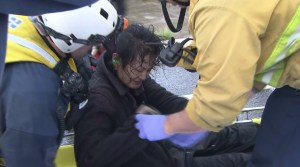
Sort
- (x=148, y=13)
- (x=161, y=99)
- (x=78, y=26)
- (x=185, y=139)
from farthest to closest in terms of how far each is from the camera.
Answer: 1. (x=148, y=13)
2. (x=161, y=99)
3. (x=185, y=139)
4. (x=78, y=26)

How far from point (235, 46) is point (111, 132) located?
81 cm

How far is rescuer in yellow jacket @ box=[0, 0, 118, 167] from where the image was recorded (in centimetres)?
150

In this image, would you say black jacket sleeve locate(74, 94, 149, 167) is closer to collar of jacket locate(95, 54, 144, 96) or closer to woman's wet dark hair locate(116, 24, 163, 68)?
collar of jacket locate(95, 54, 144, 96)

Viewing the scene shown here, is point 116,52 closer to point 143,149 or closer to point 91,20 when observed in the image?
point 91,20

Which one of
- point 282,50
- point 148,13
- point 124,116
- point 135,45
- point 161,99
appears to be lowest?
point 148,13

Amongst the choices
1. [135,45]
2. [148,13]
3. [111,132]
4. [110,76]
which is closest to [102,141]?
[111,132]

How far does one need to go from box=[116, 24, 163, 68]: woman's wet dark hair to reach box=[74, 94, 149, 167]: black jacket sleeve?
247mm

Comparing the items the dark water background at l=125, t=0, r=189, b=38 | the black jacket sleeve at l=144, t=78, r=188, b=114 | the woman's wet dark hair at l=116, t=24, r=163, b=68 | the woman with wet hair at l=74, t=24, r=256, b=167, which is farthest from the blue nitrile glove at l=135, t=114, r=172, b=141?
the dark water background at l=125, t=0, r=189, b=38

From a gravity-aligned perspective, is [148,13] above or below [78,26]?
below

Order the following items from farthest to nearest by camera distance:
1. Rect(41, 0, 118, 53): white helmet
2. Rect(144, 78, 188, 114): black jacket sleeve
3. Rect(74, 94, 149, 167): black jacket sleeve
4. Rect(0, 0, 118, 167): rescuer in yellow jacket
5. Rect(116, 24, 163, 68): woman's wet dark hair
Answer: Rect(144, 78, 188, 114): black jacket sleeve → Rect(116, 24, 163, 68): woman's wet dark hair → Rect(74, 94, 149, 167): black jacket sleeve → Rect(41, 0, 118, 53): white helmet → Rect(0, 0, 118, 167): rescuer in yellow jacket

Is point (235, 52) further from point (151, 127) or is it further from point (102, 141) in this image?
point (102, 141)

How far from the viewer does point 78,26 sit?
5.59 ft

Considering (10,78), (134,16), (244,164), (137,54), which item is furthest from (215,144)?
(134,16)

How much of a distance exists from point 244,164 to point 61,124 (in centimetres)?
100
